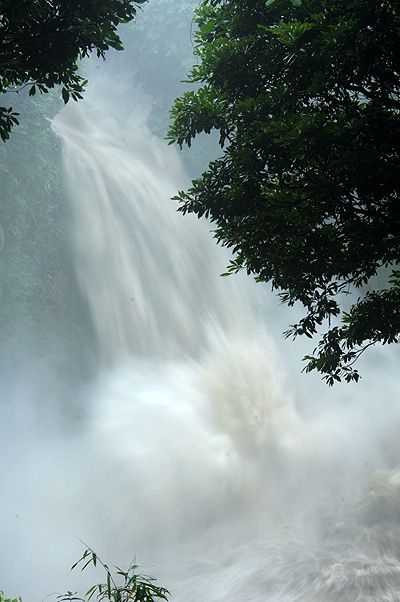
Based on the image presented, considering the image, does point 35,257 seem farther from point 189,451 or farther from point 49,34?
Answer: point 49,34

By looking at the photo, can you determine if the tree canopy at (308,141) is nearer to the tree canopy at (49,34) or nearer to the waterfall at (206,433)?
the tree canopy at (49,34)

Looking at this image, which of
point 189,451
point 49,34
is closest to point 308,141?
point 49,34

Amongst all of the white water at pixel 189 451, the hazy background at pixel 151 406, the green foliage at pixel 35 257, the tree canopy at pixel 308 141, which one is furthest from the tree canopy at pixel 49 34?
the green foliage at pixel 35 257

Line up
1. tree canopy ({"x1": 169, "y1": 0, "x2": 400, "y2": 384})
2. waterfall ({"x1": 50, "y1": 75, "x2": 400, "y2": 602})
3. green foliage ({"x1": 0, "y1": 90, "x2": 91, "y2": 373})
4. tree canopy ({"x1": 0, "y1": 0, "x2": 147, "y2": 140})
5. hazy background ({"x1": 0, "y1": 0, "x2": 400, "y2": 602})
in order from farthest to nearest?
1. green foliage ({"x1": 0, "y1": 90, "x2": 91, "y2": 373})
2. hazy background ({"x1": 0, "y1": 0, "x2": 400, "y2": 602})
3. waterfall ({"x1": 50, "y1": 75, "x2": 400, "y2": 602})
4. tree canopy ({"x1": 169, "y1": 0, "x2": 400, "y2": 384})
5. tree canopy ({"x1": 0, "y1": 0, "x2": 147, "y2": 140})

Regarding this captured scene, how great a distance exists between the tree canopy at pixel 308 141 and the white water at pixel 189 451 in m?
6.22

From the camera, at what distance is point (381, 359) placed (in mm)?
22203

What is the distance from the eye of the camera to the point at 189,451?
14617mm

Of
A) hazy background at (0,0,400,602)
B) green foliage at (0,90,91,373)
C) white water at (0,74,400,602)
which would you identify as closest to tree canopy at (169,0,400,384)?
white water at (0,74,400,602)

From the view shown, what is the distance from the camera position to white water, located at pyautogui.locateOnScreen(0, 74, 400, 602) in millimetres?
11156

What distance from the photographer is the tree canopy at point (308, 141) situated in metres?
4.80

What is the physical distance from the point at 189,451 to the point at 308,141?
445 inches

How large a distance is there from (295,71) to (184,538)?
1111cm

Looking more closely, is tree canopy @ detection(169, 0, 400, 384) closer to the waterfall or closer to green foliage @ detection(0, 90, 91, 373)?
the waterfall

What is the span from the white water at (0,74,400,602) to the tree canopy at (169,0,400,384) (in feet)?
20.4
